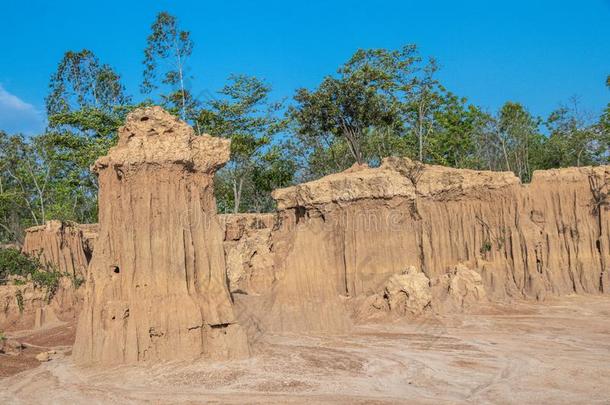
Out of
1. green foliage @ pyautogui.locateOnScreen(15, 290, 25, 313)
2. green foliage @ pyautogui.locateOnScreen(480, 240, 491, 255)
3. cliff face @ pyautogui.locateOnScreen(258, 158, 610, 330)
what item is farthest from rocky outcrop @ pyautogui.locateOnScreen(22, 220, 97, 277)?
green foliage @ pyautogui.locateOnScreen(480, 240, 491, 255)

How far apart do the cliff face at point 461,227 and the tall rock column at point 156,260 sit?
7656 mm

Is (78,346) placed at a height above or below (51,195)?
below

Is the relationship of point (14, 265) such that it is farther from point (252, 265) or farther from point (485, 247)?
point (485, 247)

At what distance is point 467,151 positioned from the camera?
1700 inches

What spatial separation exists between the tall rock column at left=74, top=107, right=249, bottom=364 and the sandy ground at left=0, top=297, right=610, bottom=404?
62 centimetres

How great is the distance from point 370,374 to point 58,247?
17212 millimetres

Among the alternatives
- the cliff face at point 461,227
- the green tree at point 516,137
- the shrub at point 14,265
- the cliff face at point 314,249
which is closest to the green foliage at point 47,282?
the shrub at point 14,265

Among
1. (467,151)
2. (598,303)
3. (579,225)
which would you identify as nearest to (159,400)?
(598,303)

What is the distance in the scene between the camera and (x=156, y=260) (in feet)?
45.0

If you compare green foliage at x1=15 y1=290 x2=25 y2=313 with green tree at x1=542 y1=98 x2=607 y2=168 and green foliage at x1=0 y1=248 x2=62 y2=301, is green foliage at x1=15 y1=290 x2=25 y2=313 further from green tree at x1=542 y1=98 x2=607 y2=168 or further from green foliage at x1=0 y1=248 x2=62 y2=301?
green tree at x1=542 y1=98 x2=607 y2=168

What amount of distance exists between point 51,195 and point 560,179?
32017mm

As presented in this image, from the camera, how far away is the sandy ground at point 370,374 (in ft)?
35.2

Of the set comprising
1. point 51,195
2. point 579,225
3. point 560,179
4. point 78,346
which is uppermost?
point 51,195

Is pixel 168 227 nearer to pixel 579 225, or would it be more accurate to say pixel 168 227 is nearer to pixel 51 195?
pixel 579 225
